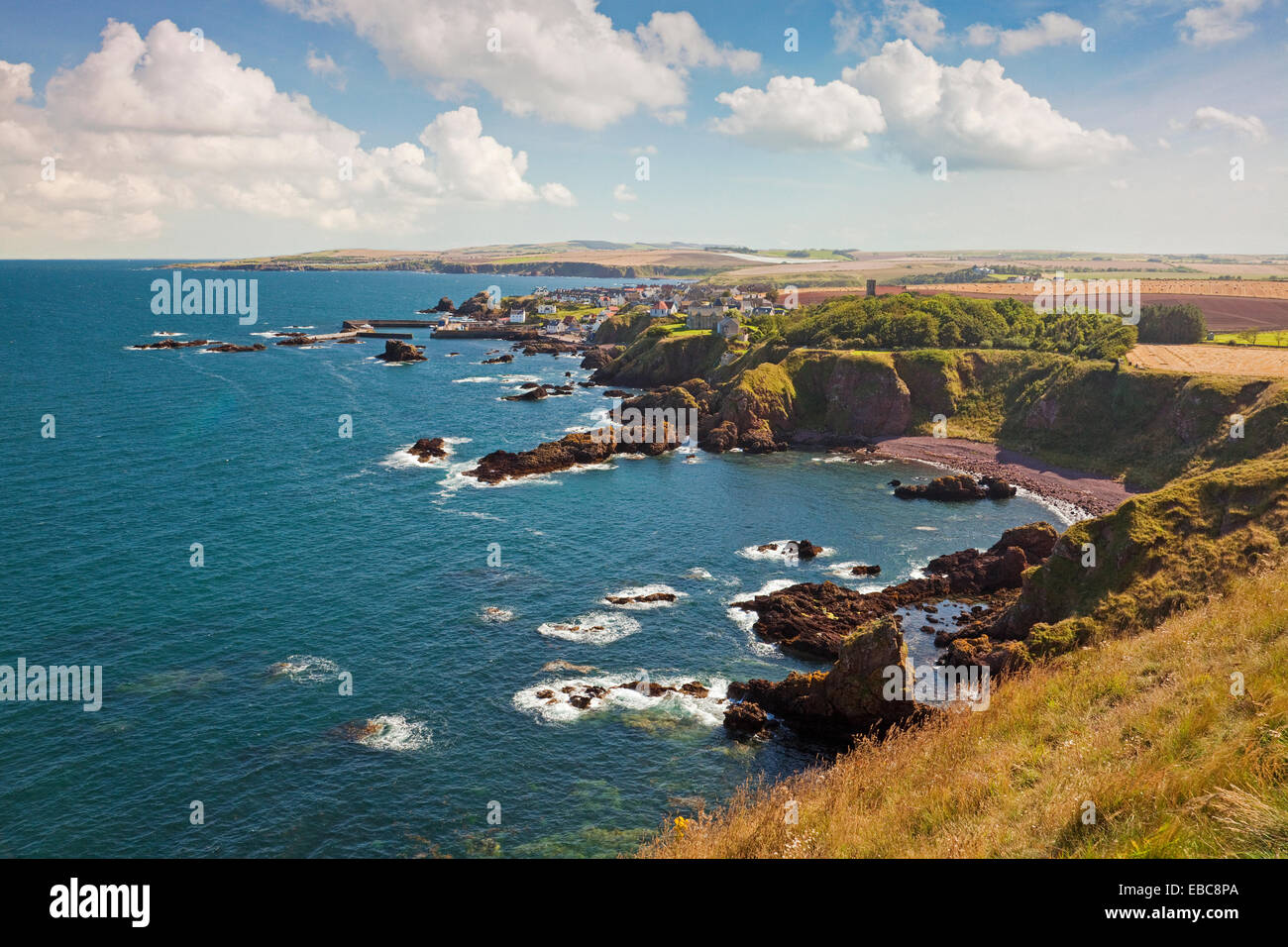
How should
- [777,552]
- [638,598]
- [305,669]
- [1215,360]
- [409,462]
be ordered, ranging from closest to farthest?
[305,669], [638,598], [777,552], [409,462], [1215,360]

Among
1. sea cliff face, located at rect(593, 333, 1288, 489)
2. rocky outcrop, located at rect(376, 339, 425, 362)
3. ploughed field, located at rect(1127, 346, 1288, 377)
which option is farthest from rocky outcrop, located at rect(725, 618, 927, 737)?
rocky outcrop, located at rect(376, 339, 425, 362)

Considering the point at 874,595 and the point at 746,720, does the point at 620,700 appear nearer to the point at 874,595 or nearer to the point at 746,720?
the point at 746,720

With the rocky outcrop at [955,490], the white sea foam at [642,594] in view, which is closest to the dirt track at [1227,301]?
the rocky outcrop at [955,490]

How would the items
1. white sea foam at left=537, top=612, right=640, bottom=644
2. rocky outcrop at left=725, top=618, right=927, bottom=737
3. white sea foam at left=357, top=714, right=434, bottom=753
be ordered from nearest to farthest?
white sea foam at left=357, top=714, right=434, bottom=753 → rocky outcrop at left=725, top=618, right=927, bottom=737 → white sea foam at left=537, top=612, right=640, bottom=644

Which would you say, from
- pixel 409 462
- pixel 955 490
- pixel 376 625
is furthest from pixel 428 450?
pixel 955 490

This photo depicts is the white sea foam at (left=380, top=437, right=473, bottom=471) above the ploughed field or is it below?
below

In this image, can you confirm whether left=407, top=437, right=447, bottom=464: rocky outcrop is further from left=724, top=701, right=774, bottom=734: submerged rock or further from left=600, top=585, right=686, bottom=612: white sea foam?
left=724, top=701, right=774, bottom=734: submerged rock

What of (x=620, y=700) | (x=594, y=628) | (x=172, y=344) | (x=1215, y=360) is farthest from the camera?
(x=172, y=344)
